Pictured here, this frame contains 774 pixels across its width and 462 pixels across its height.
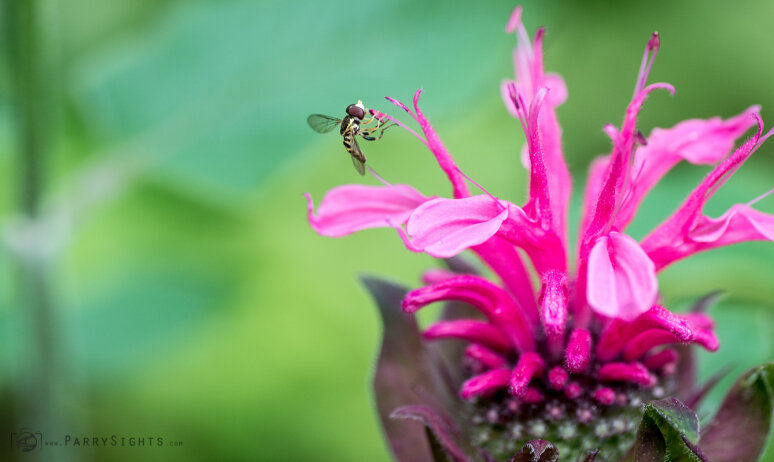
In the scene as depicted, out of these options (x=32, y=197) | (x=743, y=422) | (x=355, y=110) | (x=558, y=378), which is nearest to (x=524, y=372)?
(x=558, y=378)

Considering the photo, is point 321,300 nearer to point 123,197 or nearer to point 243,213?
point 243,213

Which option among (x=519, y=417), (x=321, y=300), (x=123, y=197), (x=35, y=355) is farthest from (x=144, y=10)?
(x=519, y=417)

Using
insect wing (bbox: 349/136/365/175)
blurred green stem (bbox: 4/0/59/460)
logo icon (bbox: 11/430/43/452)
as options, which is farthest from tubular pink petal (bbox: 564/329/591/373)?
logo icon (bbox: 11/430/43/452)

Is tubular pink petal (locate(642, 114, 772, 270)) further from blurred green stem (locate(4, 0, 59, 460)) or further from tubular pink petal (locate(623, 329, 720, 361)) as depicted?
blurred green stem (locate(4, 0, 59, 460))

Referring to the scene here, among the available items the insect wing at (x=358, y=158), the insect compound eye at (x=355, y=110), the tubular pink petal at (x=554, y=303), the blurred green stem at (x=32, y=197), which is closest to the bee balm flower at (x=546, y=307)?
the tubular pink petal at (x=554, y=303)

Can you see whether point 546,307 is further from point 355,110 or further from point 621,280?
point 355,110

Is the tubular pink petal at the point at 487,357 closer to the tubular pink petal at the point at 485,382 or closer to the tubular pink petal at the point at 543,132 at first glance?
the tubular pink petal at the point at 485,382
